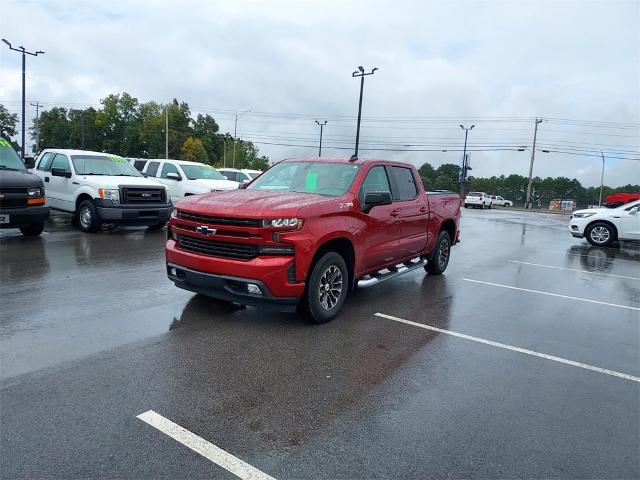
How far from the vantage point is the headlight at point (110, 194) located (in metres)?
11.3

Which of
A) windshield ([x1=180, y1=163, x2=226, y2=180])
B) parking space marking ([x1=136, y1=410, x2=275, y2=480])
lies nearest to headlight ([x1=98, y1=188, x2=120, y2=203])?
windshield ([x1=180, y1=163, x2=226, y2=180])

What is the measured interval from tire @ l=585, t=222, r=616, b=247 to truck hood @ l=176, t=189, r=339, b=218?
13.1 m

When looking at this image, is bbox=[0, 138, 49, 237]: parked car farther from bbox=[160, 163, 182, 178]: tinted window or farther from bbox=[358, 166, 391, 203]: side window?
bbox=[358, 166, 391, 203]: side window

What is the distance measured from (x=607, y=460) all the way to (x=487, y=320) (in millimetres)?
3056

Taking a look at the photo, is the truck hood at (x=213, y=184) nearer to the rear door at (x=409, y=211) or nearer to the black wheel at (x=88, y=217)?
the black wheel at (x=88, y=217)

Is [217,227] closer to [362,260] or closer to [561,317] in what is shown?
[362,260]

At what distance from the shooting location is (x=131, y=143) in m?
99.4

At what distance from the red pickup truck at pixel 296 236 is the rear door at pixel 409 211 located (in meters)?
0.03

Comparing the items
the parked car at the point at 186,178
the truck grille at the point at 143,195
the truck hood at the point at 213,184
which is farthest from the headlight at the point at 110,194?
the truck hood at the point at 213,184

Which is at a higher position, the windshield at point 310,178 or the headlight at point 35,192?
the windshield at point 310,178

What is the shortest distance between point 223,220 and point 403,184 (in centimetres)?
324

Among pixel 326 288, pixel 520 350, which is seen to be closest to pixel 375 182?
pixel 326 288

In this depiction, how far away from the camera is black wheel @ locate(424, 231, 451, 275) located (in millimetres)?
8508

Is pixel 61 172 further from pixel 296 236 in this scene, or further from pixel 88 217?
pixel 296 236
